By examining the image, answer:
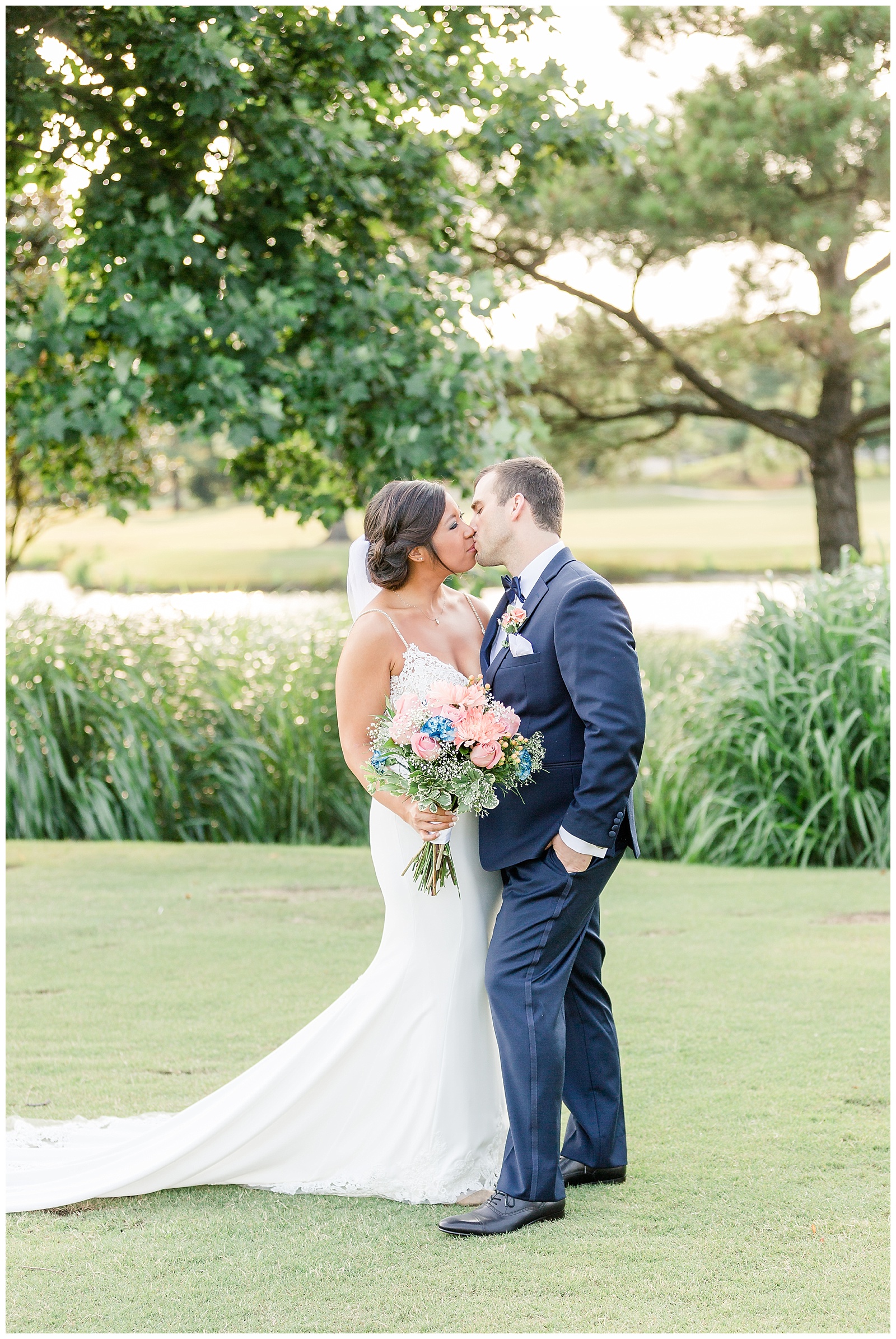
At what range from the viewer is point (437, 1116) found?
3.52m

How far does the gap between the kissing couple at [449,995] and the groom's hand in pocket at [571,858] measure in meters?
0.03

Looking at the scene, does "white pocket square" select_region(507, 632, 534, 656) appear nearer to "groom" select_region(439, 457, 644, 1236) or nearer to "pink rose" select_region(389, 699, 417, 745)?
"groom" select_region(439, 457, 644, 1236)

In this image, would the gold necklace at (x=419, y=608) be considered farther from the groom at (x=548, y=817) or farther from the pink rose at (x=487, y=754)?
the pink rose at (x=487, y=754)

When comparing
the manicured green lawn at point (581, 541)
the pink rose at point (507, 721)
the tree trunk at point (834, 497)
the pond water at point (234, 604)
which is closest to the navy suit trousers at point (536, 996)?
the pink rose at point (507, 721)

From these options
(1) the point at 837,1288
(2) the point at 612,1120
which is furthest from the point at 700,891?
(1) the point at 837,1288

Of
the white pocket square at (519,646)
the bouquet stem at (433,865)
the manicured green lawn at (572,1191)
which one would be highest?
the white pocket square at (519,646)

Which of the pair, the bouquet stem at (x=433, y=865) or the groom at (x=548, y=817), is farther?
the bouquet stem at (x=433, y=865)

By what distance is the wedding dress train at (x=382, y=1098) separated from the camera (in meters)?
3.54

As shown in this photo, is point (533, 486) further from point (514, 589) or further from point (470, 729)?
point (470, 729)

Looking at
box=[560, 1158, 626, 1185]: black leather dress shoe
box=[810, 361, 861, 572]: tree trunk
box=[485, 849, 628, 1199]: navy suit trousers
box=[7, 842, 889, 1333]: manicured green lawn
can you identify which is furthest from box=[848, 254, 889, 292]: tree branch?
box=[560, 1158, 626, 1185]: black leather dress shoe

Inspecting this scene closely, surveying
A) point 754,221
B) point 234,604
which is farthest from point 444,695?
point 754,221

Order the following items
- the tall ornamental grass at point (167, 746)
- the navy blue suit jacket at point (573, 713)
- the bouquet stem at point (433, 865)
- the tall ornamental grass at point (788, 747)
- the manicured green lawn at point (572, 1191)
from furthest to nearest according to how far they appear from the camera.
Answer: the tall ornamental grass at point (167, 746) → the tall ornamental grass at point (788, 747) → the bouquet stem at point (433, 865) → the navy blue suit jacket at point (573, 713) → the manicured green lawn at point (572, 1191)

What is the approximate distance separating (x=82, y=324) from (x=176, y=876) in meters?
3.22

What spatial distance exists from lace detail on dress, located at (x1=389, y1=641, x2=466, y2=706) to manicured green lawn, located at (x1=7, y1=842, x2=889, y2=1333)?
1.39 m
